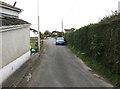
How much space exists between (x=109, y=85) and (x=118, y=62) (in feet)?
3.81

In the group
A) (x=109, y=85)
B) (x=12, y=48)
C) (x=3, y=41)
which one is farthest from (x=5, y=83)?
(x=109, y=85)

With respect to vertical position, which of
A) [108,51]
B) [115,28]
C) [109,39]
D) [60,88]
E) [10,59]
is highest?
[115,28]

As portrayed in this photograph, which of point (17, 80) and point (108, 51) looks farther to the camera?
point (108, 51)

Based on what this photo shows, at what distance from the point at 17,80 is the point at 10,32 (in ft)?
10.9

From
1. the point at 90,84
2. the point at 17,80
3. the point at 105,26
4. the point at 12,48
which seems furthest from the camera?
the point at 12,48

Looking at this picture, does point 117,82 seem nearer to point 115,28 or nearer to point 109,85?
point 109,85

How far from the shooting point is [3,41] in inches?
356

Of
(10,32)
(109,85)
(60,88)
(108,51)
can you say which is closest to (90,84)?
(109,85)

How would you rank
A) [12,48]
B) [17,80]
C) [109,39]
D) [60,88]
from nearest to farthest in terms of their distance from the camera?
[60,88] → [17,80] → [109,39] → [12,48]

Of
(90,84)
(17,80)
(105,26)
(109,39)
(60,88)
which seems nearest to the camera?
(60,88)

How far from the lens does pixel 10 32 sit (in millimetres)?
10430

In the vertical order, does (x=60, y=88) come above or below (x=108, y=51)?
below

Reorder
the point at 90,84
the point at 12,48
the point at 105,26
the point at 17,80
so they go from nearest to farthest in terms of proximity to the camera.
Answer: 1. the point at 90,84
2. the point at 17,80
3. the point at 105,26
4. the point at 12,48

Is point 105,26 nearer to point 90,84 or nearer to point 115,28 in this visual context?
point 115,28
